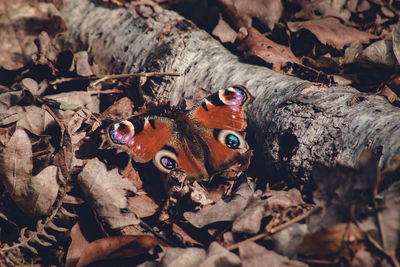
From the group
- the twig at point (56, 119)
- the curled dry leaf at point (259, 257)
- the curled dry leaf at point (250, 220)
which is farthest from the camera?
the twig at point (56, 119)

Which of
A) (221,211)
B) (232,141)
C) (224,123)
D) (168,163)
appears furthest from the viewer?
(224,123)

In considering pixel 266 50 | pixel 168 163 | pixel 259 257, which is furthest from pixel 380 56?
pixel 259 257

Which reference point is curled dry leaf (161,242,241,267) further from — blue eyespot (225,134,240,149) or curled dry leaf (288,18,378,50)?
curled dry leaf (288,18,378,50)

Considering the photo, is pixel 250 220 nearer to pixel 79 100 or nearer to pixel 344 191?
pixel 344 191

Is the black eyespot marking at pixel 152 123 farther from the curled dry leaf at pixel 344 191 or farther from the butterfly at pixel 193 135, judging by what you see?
the curled dry leaf at pixel 344 191

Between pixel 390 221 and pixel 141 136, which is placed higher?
pixel 390 221

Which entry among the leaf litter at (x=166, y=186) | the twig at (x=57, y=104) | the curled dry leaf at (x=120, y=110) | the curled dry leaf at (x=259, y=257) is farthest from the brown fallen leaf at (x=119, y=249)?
the twig at (x=57, y=104)

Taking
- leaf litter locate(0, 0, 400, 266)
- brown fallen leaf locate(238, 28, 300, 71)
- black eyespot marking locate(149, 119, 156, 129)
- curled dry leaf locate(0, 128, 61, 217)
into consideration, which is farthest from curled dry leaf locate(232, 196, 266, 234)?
brown fallen leaf locate(238, 28, 300, 71)
